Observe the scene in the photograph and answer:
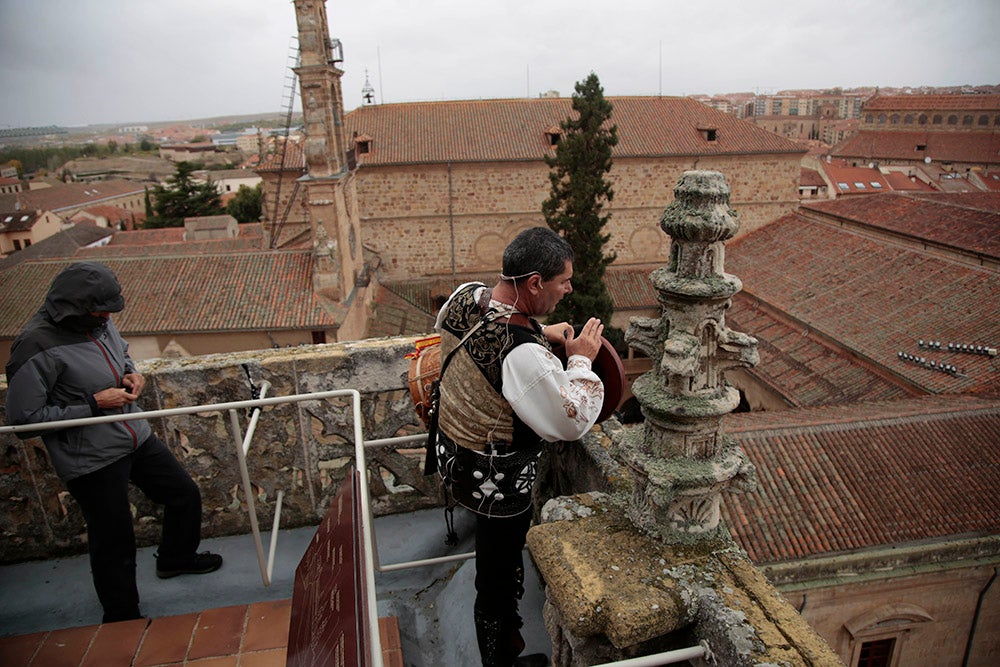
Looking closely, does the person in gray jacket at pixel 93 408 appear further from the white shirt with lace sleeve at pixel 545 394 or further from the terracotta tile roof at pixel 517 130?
the terracotta tile roof at pixel 517 130

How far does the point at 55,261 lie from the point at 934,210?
99.4 ft

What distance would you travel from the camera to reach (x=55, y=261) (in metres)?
22.0

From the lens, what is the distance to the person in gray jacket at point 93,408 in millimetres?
2898

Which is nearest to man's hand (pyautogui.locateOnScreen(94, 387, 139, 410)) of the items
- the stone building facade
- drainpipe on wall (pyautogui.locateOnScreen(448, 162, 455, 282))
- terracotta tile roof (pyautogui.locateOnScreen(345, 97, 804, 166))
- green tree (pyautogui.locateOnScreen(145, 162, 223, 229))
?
the stone building facade

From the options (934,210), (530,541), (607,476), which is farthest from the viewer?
(934,210)

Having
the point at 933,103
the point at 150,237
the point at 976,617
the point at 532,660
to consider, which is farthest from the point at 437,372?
the point at 933,103

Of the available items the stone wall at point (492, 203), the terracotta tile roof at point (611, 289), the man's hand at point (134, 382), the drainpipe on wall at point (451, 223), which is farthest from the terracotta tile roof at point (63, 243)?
the man's hand at point (134, 382)

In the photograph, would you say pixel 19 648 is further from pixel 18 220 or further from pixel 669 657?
pixel 18 220

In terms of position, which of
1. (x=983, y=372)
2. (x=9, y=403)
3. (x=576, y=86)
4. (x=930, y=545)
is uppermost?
(x=576, y=86)

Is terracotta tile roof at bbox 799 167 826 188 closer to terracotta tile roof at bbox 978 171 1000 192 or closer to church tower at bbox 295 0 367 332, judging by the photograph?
terracotta tile roof at bbox 978 171 1000 192

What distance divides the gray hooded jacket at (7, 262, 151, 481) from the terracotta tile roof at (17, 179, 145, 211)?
203ft

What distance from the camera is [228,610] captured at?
3055 millimetres

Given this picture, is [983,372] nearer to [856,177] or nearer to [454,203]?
[454,203]

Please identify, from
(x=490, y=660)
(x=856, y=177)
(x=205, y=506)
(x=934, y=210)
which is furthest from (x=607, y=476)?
(x=856, y=177)
